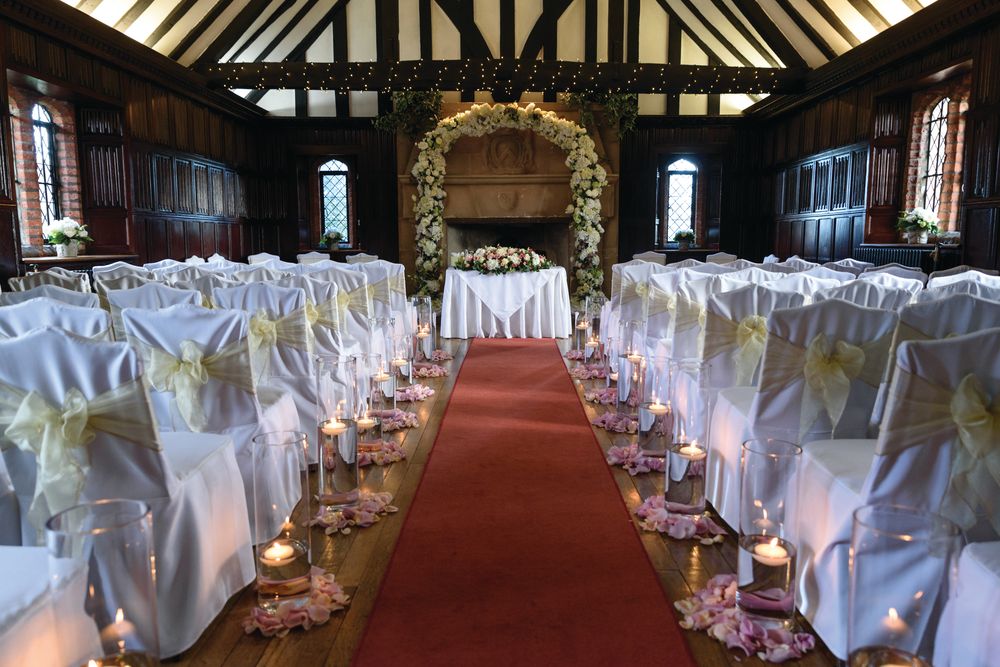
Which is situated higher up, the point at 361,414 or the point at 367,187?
the point at 367,187

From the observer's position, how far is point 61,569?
143 centimetres

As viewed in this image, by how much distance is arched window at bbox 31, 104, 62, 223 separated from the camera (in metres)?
8.80

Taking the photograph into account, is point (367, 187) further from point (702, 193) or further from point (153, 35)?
point (702, 193)

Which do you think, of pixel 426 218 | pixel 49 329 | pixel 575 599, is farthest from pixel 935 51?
pixel 49 329

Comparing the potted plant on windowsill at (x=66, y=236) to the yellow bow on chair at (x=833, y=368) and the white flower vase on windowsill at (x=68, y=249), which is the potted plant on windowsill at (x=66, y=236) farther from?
the yellow bow on chair at (x=833, y=368)

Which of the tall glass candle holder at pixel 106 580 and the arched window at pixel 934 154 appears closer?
the tall glass candle holder at pixel 106 580

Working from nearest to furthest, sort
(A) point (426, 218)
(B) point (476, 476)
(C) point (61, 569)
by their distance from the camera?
(C) point (61, 569)
(B) point (476, 476)
(A) point (426, 218)

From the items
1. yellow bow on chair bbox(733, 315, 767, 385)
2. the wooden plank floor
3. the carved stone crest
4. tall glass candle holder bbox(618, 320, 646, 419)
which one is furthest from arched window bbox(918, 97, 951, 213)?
the wooden plank floor

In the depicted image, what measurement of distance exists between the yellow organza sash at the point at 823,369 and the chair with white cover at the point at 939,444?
0.64m

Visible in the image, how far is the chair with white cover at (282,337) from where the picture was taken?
390 centimetres

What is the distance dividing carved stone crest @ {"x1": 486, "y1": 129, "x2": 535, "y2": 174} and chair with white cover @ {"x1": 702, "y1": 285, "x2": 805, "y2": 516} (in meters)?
9.75

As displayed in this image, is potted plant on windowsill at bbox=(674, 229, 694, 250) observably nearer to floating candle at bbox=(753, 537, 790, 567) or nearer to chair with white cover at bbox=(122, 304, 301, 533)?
Answer: chair with white cover at bbox=(122, 304, 301, 533)

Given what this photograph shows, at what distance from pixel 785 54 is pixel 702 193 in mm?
3501

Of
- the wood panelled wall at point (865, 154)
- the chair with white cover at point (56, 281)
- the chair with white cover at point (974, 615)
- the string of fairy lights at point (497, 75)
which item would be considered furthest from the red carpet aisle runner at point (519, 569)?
the string of fairy lights at point (497, 75)
